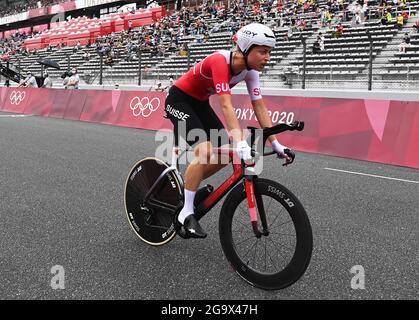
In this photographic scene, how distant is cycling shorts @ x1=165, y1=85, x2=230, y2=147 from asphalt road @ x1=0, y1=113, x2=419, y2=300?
3.27 ft

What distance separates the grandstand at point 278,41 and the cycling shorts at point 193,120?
12264mm

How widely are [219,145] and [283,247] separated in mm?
947

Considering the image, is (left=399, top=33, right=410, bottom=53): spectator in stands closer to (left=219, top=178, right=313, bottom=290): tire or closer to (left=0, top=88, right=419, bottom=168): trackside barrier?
(left=0, top=88, right=419, bottom=168): trackside barrier

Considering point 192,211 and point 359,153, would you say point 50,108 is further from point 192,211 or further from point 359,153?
point 192,211

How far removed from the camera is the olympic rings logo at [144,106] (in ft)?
41.7

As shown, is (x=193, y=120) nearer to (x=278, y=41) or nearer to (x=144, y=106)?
(x=144, y=106)

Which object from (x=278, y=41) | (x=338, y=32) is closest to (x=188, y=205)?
(x=338, y=32)

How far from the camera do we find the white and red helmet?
3.05 metres

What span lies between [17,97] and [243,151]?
1817 cm

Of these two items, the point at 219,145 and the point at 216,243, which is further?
the point at 216,243

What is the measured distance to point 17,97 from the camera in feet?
61.4

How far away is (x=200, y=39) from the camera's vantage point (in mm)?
30422

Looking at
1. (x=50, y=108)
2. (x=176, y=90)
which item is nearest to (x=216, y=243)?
(x=176, y=90)

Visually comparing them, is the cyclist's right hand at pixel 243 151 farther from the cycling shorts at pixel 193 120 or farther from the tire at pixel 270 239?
the cycling shorts at pixel 193 120
